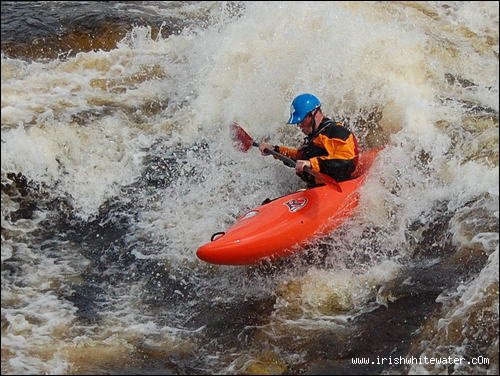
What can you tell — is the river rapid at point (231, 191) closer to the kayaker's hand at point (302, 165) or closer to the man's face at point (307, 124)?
the kayaker's hand at point (302, 165)

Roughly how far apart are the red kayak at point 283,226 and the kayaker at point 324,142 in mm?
162

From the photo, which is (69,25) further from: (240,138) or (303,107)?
(303,107)

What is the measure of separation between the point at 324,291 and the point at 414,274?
0.76 metres

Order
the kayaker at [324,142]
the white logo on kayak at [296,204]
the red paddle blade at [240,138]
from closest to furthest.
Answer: the white logo on kayak at [296,204], the kayaker at [324,142], the red paddle blade at [240,138]

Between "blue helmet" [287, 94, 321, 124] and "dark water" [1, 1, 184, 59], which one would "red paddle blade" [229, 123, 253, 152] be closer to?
"blue helmet" [287, 94, 321, 124]

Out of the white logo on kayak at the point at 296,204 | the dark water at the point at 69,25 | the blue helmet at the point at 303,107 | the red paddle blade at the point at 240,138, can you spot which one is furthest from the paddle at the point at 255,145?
the dark water at the point at 69,25

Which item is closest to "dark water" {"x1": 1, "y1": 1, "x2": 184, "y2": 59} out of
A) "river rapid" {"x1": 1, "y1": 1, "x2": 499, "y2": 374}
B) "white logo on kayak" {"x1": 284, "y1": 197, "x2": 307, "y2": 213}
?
"river rapid" {"x1": 1, "y1": 1, "x2": 499, "y2": 374}

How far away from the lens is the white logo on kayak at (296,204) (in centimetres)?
488

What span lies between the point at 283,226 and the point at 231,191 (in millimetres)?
1261

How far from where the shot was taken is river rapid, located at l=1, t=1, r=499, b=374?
12.9 feet

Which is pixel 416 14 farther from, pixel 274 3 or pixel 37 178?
pixel 37 178

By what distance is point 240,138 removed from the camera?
5977 millimetres

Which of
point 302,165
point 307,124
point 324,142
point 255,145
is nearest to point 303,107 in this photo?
point 307,124

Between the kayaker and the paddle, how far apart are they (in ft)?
0.27
